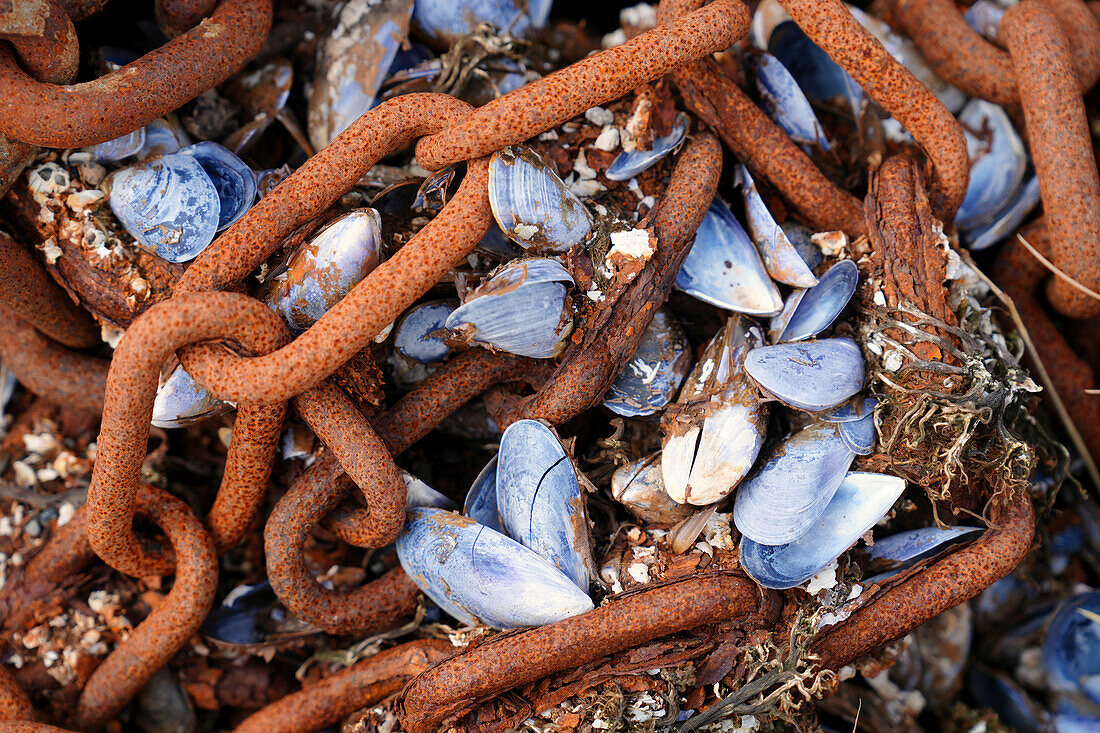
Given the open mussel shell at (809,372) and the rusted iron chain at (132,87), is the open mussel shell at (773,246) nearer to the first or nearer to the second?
the open mussel shell at (809,372)

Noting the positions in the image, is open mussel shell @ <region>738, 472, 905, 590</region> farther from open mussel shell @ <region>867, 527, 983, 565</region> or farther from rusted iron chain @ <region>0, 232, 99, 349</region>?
rusted iron chain @ <region>0, 232, 99, 349</region>

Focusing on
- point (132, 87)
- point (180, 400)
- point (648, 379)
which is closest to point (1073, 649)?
point (648, 379)

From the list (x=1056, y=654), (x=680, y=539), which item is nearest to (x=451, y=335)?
(x=680, y=539)

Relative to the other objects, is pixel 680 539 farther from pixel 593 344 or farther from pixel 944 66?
pixel 944 66

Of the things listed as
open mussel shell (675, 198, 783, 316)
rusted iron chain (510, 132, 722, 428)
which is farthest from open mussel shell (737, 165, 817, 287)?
rusted iron chain (510, 132, 722, 428)

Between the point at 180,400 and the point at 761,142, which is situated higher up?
the point at 761,142

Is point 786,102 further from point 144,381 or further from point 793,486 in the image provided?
point 144,381
